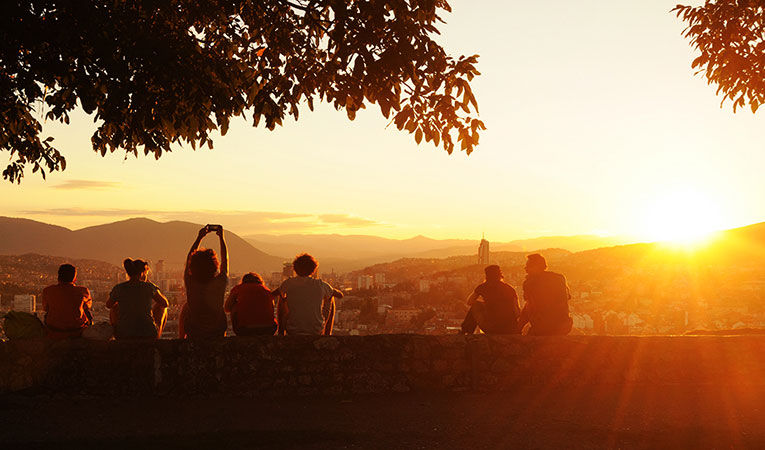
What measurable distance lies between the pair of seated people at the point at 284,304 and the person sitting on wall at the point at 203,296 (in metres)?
0.21

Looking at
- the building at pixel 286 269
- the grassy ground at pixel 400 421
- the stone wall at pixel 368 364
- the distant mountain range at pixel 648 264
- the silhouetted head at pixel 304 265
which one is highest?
the silhouetted head at pixel 304 265

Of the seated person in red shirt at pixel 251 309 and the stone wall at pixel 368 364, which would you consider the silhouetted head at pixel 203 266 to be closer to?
the seated person in red shirt at pixel 251 309

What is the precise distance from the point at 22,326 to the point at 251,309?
2.50m

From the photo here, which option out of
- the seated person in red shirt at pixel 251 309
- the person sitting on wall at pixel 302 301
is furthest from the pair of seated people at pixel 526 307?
the seated person in red shirt at pixel 251 309

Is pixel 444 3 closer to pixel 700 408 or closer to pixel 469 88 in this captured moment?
pixel 469 88

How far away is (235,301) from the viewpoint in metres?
8.42

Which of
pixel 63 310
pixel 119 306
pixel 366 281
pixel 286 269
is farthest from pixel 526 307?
pixel 366 281

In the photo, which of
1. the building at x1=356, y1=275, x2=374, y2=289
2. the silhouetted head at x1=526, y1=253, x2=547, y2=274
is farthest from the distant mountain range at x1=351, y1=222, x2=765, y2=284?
the silhouetted head at x1=526, y1=253, x2=547, y2=274

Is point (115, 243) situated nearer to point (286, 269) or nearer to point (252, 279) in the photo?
point (286, 269)

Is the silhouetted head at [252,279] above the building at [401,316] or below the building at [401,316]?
above

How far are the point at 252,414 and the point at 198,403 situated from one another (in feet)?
2.48

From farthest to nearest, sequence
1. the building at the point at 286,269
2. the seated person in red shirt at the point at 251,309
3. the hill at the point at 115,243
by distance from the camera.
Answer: the hill at the point at 115,243
the building at the point at 286,269
the seated person in red shirt at the point at 251,309

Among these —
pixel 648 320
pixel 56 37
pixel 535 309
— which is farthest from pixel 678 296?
pixel 56 37

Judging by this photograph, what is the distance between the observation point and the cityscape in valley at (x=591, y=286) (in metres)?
43.9
